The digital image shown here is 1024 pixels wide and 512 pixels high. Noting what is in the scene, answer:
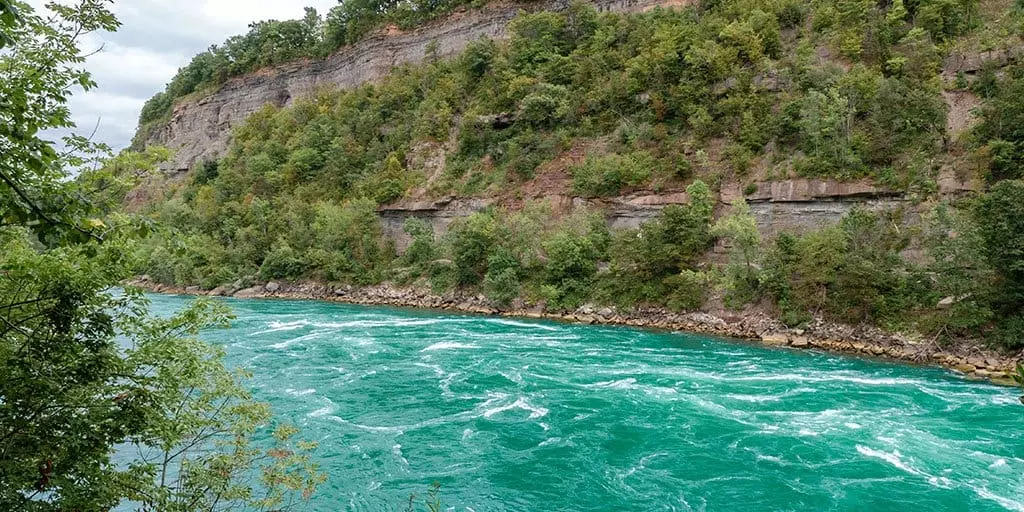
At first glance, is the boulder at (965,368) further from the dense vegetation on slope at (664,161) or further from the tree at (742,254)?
the tree at (742,254)

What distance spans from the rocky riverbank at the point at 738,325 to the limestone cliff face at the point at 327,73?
2746 centimetres

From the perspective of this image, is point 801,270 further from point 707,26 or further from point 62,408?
point 62,408

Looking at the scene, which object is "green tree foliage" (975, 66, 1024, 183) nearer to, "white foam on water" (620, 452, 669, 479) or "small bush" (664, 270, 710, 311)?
"small bush" (664, 270, 710, 311)

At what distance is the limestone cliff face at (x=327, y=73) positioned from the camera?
183 ft

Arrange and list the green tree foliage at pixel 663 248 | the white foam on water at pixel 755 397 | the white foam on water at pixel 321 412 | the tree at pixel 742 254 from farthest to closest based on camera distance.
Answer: the green tree foliage at pixel 663 248 → the tree at pixel 742 254 → the white foam on water at pixel 755 397 → the white foam on water at pixel 321 412

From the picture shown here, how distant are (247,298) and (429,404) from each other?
1211 inches

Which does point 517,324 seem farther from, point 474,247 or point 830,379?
point 830,379

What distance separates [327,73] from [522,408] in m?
60.0

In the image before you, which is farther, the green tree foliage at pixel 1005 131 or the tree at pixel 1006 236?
the green tree foliage at pixel 1005 131

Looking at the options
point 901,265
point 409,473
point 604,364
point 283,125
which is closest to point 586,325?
point 604,364

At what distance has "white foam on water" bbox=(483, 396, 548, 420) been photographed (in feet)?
47.2

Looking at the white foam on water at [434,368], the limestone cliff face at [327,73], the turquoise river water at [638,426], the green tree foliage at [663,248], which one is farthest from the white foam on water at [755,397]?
the limestone cliff face at [327,73]

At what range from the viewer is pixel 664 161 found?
1377 inches

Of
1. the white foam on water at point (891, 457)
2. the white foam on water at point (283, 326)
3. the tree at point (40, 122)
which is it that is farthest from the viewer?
the white foam on water at point (283, 326)
